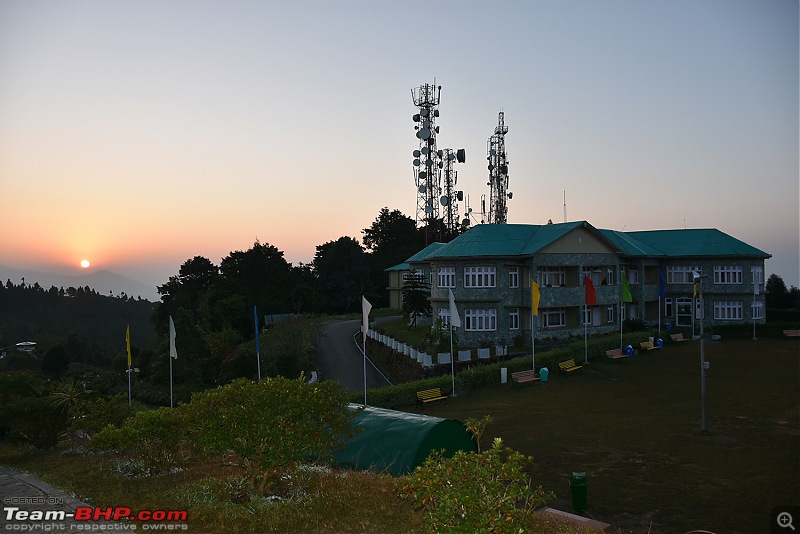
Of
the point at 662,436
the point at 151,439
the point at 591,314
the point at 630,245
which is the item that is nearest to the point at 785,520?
the point at 662,436

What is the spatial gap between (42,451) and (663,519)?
19176mm

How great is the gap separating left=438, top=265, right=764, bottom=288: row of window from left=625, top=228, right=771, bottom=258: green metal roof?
1359mm

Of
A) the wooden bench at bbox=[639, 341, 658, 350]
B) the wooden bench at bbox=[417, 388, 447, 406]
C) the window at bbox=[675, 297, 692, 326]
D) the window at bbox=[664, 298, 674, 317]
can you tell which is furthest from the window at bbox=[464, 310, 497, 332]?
the window at bbox=[675, 297, 692, 326]

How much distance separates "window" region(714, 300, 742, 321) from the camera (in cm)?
5138

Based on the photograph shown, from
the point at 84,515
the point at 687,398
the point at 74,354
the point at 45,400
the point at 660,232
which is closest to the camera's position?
the point at 84,515

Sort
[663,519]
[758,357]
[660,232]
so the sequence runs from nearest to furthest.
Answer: [663,519] < [758,357] < [660,232]

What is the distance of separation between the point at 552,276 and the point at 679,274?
15.7 m

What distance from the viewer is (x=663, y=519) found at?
1406cm

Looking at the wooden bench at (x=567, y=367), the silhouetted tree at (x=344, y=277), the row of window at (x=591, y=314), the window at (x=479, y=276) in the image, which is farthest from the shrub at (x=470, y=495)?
the silhouetted tree at (x=344, y=277)

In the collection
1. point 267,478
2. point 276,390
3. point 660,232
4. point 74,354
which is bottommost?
point 74,354

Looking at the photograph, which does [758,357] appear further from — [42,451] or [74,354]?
[74,354]

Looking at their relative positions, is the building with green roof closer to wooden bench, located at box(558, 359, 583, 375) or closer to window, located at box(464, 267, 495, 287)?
window, located at box(464, 267, 495, 287)

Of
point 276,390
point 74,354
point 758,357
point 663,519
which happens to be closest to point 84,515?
point 276,390

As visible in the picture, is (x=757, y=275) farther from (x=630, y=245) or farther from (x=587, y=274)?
(x=587, y=274)
